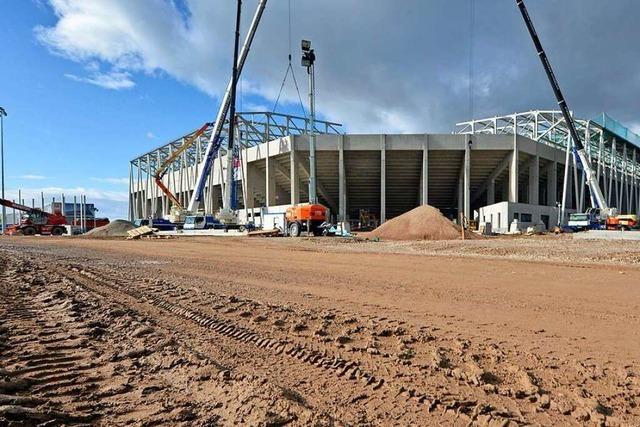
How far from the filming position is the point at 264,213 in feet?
153

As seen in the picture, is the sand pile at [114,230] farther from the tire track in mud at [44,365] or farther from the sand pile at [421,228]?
the tire track in mud at [44,365]

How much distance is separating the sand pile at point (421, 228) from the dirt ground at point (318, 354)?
65.9 feet

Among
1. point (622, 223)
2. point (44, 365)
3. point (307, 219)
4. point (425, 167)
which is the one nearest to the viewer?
point (44, 365)

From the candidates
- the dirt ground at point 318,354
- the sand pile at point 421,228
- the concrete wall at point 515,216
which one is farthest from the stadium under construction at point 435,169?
the dirt ground at point 318,354

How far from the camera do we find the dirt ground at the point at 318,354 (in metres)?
2.92

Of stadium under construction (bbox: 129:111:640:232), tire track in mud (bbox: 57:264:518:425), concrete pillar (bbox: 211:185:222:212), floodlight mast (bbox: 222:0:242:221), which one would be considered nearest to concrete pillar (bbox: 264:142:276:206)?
stadium under construction (bbox: 129:111:640:232)

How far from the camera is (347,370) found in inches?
146

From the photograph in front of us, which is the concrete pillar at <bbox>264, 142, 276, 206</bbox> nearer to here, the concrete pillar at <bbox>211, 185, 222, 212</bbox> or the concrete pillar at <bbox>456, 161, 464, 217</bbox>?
the concrete pillar at <bbox>211, 185, 222, 212</bbox>

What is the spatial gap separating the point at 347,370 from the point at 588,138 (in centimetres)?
5978

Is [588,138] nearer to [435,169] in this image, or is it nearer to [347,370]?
[435,169]

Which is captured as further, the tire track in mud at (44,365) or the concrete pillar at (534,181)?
the concrete pillar at (534,181)

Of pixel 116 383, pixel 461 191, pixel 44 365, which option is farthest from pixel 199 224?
pixel 116 383

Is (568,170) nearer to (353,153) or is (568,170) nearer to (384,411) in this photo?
(353,153)

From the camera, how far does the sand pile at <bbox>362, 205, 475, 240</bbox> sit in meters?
28.4
